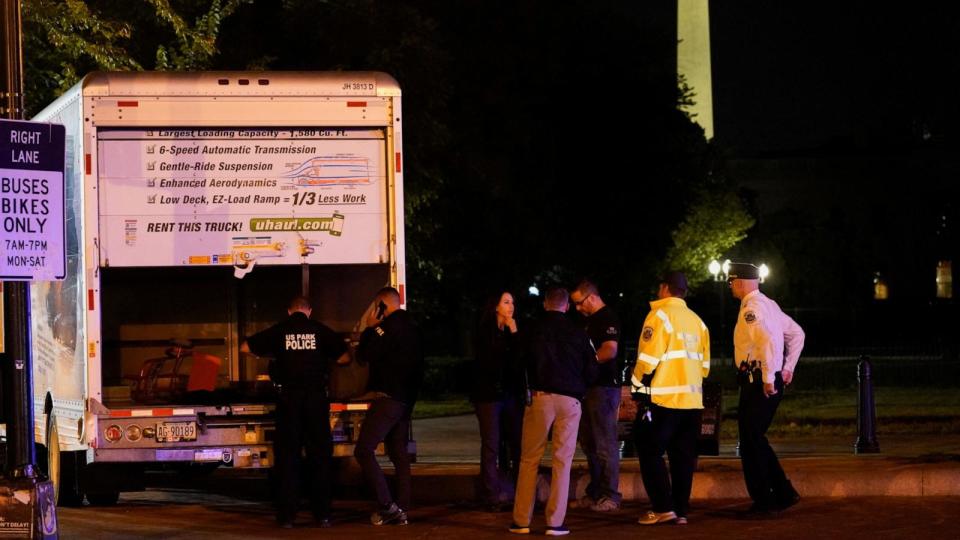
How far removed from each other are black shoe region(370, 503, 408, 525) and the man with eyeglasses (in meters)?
1.62

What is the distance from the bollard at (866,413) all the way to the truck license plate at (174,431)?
7.26m

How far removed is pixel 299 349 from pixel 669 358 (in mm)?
2765

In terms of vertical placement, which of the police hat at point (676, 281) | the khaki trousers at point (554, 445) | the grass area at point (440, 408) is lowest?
the grass area at point (440, 408)

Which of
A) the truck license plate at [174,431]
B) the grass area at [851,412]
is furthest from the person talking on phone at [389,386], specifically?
the grass area at [851,412]

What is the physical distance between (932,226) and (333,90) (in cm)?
7614

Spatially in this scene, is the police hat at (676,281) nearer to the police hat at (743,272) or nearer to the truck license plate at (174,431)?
the police hat at (743,272)

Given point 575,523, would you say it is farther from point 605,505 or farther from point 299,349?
point 299,349

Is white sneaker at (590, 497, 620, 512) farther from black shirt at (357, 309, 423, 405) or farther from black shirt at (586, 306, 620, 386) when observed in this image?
black shirt at (357, 309, 423, 405)

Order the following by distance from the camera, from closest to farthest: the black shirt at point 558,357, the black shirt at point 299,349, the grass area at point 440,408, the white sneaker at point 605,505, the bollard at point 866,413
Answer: the black shirt at point 558,357, the black shirt at point 299,349, the white sneaker at point 605,505, the bollard at point 866,413, the grass area at point 440,408

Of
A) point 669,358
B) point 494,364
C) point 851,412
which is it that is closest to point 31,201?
point 494,364

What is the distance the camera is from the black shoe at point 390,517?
11.9m

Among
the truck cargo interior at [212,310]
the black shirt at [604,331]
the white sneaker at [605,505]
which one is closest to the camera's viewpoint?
the black shirt at [604,331]

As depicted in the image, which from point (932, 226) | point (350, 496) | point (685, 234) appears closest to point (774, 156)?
point (932, 226)

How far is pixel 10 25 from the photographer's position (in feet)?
31.8
